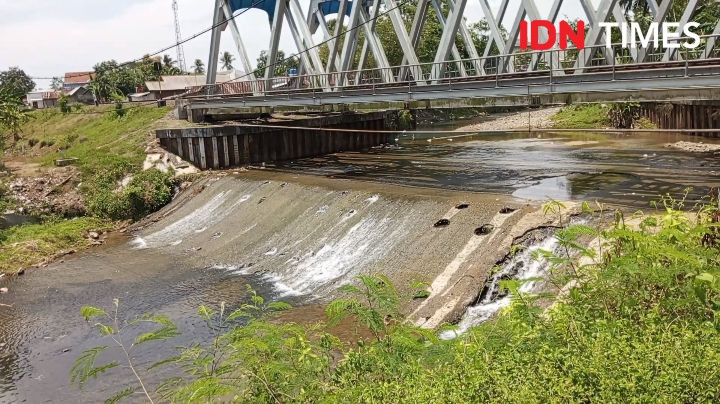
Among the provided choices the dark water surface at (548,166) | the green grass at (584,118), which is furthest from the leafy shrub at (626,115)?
the dark water surface at (548,166)

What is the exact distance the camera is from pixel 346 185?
18953 millimetres

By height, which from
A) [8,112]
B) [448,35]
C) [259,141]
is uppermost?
[448,35]

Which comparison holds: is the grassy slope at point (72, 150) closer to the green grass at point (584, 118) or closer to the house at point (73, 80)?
the green grass at point (584, 118)

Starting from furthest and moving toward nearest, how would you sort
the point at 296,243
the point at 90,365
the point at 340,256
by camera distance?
the point at 296,243 → the point at 340,256 → the point at 90,365

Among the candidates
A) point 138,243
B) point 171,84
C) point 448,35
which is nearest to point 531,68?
point 448,35

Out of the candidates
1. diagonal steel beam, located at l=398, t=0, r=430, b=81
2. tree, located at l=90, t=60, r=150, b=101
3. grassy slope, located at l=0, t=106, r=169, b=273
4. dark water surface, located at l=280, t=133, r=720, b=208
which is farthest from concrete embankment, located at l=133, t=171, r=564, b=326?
tree, located at l=90, t=60, r=150, b=101

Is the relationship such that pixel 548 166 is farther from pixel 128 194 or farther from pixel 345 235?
pixel 128 194

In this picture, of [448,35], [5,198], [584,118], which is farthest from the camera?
[584,118]

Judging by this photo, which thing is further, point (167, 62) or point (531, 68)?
point (167, 62)

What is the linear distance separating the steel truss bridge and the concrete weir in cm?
152

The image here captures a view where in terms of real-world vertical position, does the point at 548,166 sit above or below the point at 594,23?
below

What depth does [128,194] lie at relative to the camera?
21719 millimetres

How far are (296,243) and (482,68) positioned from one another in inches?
428

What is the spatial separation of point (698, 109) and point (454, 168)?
12.1 meters
